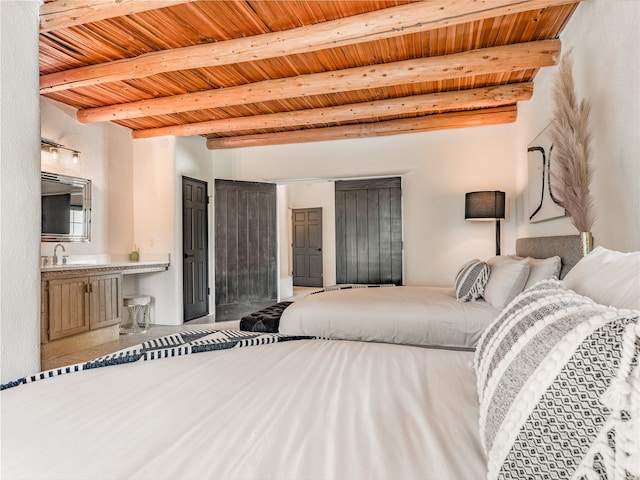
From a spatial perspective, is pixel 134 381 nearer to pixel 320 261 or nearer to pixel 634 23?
pixel 634 23

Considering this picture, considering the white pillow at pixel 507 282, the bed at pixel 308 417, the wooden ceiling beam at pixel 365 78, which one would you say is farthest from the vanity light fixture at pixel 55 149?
the white pillow at pixel 507 282

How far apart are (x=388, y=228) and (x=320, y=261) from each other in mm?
3937

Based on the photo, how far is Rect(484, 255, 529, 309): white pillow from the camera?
7.54 ft

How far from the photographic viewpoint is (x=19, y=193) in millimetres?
1529

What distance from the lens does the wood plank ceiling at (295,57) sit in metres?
2.41

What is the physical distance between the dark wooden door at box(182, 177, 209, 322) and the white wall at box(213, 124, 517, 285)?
1461mm

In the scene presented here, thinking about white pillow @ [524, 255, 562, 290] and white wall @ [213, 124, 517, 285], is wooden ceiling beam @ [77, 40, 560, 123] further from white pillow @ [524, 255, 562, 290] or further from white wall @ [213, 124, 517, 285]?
white pillow @ [524, 255, 562, 290]

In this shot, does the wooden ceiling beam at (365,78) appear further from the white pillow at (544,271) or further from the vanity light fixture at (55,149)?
the white pillow at (544,271)

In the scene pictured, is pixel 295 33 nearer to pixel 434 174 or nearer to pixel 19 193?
pixel 19 193

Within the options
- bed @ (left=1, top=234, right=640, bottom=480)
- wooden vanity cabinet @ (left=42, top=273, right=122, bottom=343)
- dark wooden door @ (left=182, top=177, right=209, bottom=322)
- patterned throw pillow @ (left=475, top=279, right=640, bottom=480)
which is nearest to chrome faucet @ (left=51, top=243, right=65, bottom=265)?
wooden vanity cabinet @ (left=42, top=273, right=122, bottom=343)

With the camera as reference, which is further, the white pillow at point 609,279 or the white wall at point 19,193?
the white wall at point 19,193

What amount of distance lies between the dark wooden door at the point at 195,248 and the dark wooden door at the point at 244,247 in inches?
8.6

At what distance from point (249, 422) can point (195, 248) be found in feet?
15.4

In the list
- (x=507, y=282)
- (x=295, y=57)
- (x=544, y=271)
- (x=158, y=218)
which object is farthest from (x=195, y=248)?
(x=544, y=271)
